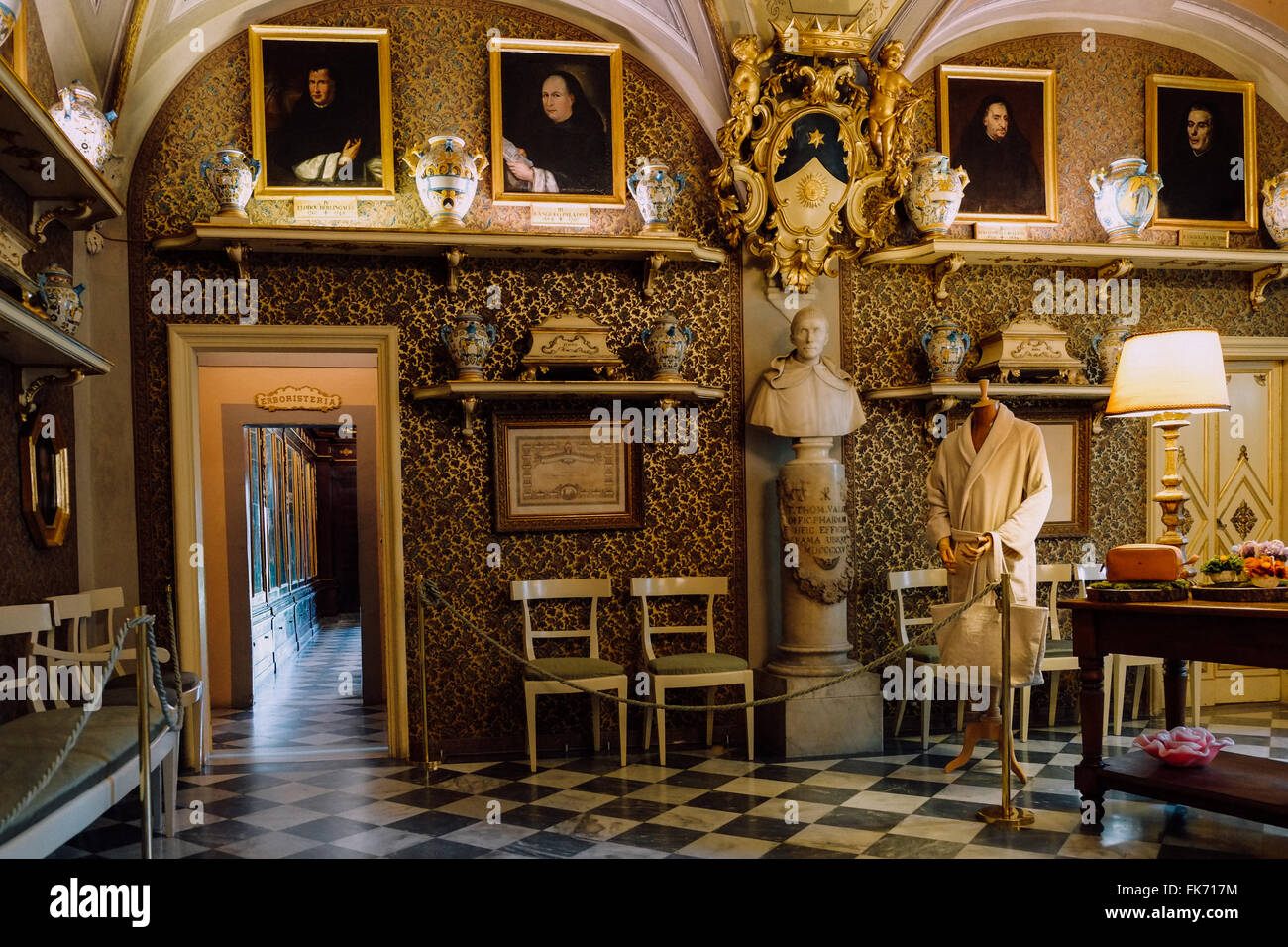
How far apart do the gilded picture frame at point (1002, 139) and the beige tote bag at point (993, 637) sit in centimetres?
269

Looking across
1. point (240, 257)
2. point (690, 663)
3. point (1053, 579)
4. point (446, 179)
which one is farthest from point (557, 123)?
point (1053, 579)

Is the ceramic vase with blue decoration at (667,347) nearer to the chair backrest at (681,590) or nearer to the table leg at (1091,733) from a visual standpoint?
the chair backrest at (681,590)

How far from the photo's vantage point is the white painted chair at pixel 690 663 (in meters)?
5.33

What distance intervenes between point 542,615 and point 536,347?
62.7 inches

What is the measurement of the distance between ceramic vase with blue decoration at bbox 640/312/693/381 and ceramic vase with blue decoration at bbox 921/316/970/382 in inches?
62.3

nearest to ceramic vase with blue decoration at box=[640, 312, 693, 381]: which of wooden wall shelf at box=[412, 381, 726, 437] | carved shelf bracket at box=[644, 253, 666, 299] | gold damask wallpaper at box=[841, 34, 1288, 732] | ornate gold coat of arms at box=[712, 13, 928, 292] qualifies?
Result: wooden wall shelf at box=[412, 381, 726, 437]

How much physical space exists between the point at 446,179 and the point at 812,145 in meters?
2.17

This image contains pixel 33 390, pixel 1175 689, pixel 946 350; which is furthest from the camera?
pixel 946 350

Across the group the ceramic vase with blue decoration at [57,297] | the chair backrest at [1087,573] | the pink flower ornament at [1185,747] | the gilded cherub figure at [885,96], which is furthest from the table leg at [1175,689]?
the ceramic vase with blue decoration at [57,297]

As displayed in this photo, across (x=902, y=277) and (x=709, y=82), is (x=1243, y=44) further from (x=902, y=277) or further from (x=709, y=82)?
(x=709, y=82)

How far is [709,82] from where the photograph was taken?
582 cm

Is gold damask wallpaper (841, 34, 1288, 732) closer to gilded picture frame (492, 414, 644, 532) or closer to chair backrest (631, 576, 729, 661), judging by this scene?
chair backrest (631, 576, 729, 661)

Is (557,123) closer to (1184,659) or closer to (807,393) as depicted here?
(807,393)

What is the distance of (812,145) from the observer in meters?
5.77
